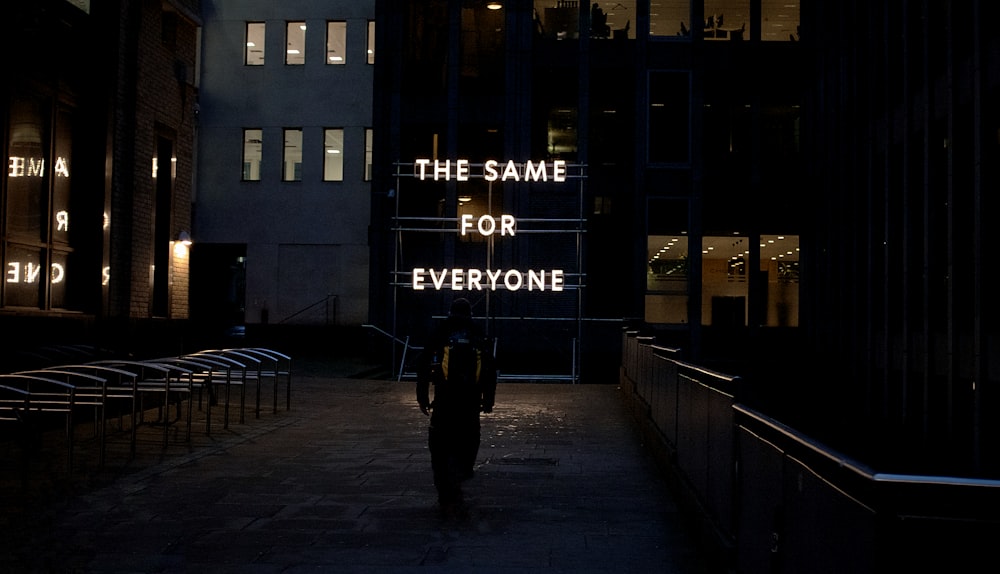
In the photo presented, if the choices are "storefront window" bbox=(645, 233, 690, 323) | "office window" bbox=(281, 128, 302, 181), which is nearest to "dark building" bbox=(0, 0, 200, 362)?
"storefront window" bbox=(645, 233, 690, 323)

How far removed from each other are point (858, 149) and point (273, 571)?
884 inches

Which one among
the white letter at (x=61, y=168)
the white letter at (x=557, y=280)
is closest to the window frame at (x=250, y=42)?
the white letter at (x=557, y=280)

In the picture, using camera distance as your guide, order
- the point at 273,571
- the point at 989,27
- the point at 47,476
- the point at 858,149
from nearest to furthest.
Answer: the point at 273,571 < the point at 47,476 < the point at 989,27 < the point at 858,149

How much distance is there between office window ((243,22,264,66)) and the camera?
43219mm

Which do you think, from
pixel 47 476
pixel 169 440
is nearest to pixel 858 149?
pixel 169 440

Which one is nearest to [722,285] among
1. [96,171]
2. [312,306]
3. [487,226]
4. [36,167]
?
[487,226]

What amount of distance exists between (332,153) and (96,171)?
25.9 metres

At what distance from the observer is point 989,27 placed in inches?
698

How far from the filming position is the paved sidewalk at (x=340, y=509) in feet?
23.2

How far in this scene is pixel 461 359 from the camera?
979 centimetres

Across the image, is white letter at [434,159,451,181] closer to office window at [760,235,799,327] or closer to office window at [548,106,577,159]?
office window at [548,106,577,159]

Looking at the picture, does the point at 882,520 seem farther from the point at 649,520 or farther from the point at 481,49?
the point at 481,49

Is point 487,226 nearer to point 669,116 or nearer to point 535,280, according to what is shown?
point 535,280

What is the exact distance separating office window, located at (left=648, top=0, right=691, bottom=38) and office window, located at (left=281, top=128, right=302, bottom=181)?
15439 mm
